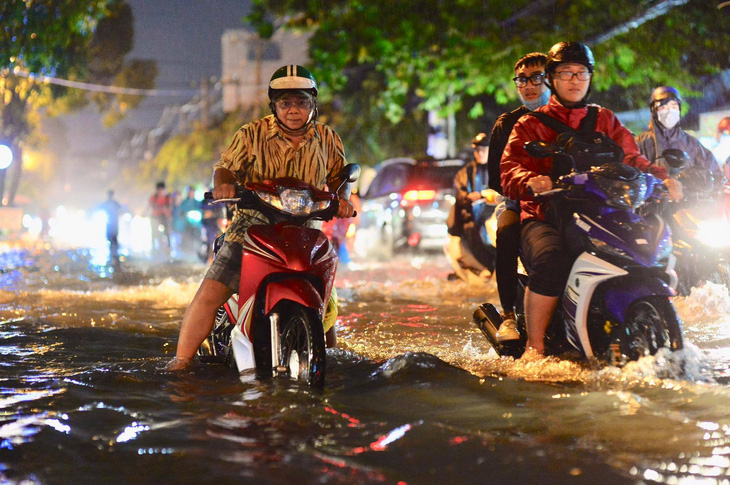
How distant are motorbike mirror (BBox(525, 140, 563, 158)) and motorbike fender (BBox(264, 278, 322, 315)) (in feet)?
4.31

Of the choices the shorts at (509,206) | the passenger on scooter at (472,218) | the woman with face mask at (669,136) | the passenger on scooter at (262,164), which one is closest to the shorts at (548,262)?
the shorts at (509,206)

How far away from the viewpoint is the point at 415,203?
15.5 metres

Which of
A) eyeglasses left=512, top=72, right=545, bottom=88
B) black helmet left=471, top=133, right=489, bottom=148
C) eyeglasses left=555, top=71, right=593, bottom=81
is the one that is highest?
eyeglasses left=512, top=72, right=545, bottom=88

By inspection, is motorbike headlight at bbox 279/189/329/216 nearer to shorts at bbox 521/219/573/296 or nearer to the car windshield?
shorts at bbox 521/219/573/296

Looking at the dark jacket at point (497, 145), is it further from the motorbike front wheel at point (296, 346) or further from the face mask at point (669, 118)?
the face mask at point (669, 118)

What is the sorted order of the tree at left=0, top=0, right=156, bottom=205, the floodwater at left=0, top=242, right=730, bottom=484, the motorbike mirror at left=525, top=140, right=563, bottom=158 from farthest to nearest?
the tree at left=0, top=0, right=156, bottom=205, the motorbike mirror at left=525, top=140, right=563, bottom=158, the floodwater at left=0, top=242, right=730, bottom=484

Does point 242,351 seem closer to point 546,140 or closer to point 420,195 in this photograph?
point 546,140

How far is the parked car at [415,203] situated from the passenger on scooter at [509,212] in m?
8.80

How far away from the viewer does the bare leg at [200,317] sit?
513 centimetres

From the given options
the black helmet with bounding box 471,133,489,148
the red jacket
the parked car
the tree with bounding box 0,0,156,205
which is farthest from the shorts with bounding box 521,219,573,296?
the tree with bounding box 0,0,156,205

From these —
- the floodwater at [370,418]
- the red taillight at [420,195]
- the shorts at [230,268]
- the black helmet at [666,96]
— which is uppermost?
the black helmet at [666,96]

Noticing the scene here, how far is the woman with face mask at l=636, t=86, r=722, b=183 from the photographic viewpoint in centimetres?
823

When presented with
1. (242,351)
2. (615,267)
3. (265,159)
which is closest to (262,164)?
(265,159)

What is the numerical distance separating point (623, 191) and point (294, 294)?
5.64 feet
